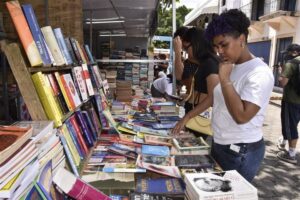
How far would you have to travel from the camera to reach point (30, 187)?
1078 mm

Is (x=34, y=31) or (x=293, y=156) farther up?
(x=34, y=31)

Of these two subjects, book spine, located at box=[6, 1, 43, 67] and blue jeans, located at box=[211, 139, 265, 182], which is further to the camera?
blue jeans, located at box=[211, 139, 265, 182]

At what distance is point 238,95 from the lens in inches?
58.5

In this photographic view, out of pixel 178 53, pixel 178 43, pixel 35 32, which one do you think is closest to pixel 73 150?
pixel 35 32

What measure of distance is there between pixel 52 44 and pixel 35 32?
0.85 ft

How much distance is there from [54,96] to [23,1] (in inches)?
28.5

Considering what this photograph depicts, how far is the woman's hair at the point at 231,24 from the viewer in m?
1.53

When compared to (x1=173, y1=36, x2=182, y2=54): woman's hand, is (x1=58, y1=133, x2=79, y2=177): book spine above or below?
below

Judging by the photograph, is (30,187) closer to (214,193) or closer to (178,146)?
(214,193)

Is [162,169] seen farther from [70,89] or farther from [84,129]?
[70,89]

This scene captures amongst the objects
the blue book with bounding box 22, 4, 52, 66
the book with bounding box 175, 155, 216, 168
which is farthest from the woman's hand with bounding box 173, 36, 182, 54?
the blue book with bounding box 22, 4, 52, 66

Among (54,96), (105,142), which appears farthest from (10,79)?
(105,142)

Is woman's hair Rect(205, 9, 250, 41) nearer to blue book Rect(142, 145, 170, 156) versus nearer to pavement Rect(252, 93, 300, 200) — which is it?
blue book Rect(142, 145, 170, 156)

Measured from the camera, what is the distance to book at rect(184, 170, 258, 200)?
122cm
